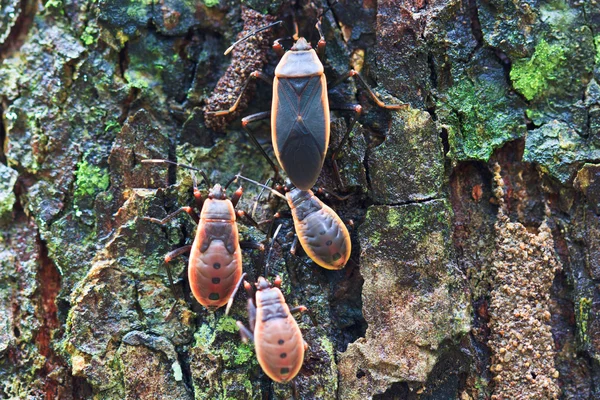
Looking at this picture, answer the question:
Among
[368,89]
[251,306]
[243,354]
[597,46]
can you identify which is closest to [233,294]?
[251,306]

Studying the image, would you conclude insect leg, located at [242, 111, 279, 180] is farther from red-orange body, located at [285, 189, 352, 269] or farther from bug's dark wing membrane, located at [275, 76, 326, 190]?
red-orange body, located at [285, 189, 352, 269]

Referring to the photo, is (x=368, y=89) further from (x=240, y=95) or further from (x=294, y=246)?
(x=294, y=246)

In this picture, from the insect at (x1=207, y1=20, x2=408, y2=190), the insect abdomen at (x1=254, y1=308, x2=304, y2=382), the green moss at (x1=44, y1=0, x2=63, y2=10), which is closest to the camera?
the insect abdomen at (x1=254, y1=308, x2=304, y2=382)

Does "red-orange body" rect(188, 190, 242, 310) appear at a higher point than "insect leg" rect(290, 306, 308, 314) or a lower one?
higher

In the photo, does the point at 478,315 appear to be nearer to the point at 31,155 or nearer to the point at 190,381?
the point at 190,381

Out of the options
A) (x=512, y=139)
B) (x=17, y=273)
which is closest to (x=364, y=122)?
(x=512, y=139)

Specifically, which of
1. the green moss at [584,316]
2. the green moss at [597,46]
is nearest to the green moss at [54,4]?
the green moss at [597,46]

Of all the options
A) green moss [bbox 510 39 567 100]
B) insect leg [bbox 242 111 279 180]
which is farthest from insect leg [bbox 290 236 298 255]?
green moss [bbox 510 39 567 100]
